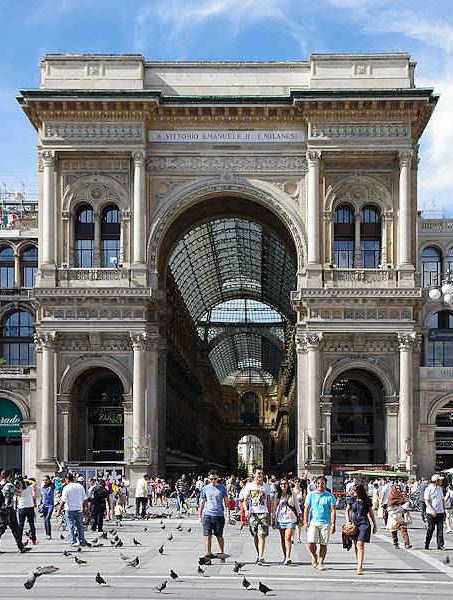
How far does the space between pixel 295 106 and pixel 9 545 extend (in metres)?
42.8

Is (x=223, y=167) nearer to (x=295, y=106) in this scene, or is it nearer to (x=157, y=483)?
(x=295, y=106)

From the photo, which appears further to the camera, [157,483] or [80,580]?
[157,483]

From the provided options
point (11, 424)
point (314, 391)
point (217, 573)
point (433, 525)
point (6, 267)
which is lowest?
point (217, 573)

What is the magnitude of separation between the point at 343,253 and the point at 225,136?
33.7 feet

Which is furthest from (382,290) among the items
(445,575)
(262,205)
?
(445,575)

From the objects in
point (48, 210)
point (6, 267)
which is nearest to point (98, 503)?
point (48, 210)

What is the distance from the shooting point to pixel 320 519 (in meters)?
30.3

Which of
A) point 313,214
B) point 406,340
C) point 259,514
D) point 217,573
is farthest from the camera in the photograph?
point 313,214

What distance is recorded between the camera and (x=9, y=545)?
128ft

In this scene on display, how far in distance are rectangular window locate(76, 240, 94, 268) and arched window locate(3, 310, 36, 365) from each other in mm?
17978

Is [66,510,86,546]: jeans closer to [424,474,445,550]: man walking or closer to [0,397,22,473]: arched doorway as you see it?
[424,474,445,550]: man walking

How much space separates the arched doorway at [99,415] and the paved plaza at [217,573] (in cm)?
3607

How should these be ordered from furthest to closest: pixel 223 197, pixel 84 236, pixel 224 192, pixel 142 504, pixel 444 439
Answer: pixel 444 439 < pixel 223 197 < pixel 84 236 < pixel 224 192 < pixel 142 504

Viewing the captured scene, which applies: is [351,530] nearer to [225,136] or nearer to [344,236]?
[344,236]
